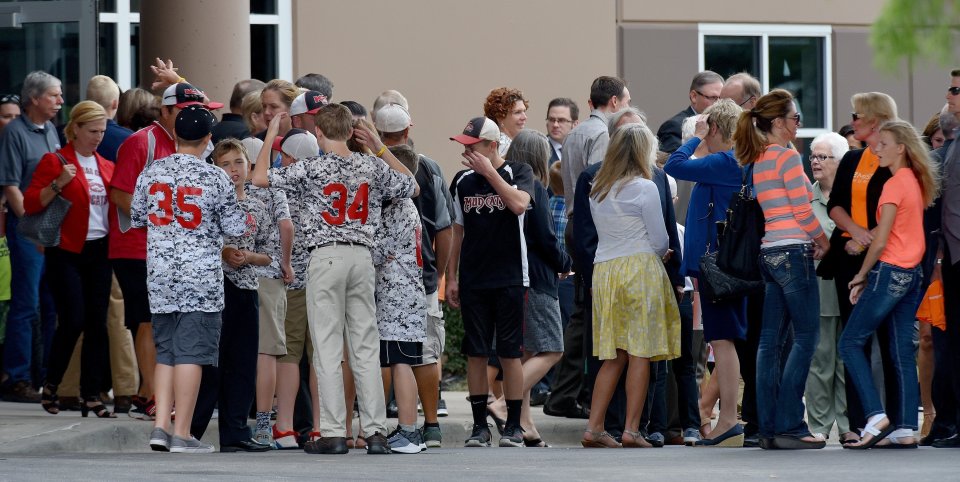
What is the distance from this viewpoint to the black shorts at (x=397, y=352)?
32.1 ft

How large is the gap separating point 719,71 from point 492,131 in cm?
696

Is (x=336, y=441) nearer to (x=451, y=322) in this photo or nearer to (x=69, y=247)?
(x=69, y=247)

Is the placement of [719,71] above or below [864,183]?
above

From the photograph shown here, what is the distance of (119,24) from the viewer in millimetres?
15703

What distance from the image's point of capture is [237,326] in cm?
967

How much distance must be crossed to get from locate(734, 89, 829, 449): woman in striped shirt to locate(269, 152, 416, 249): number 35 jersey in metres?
2.01

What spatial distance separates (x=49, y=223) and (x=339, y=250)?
8.10 ft

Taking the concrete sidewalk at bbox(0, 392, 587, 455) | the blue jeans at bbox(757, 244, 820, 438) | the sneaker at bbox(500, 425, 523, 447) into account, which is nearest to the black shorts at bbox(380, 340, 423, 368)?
the sneaker at bbox(500, 425, 523, 447)

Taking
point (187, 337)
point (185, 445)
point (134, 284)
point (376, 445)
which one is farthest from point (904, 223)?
point (134, 284)

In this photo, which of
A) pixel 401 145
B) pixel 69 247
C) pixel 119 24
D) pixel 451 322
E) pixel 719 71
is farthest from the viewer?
pixel 719 71

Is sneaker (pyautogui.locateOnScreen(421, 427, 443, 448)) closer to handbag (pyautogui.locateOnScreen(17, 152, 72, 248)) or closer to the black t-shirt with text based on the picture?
the black t-shirt with text

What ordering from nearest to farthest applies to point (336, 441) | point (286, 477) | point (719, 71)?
point (286, 477), point (336, 441), point (719, 71)

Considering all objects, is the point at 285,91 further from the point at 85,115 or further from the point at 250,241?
the point at 250,241

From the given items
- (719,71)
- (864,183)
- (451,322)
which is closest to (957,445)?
(864,183)
